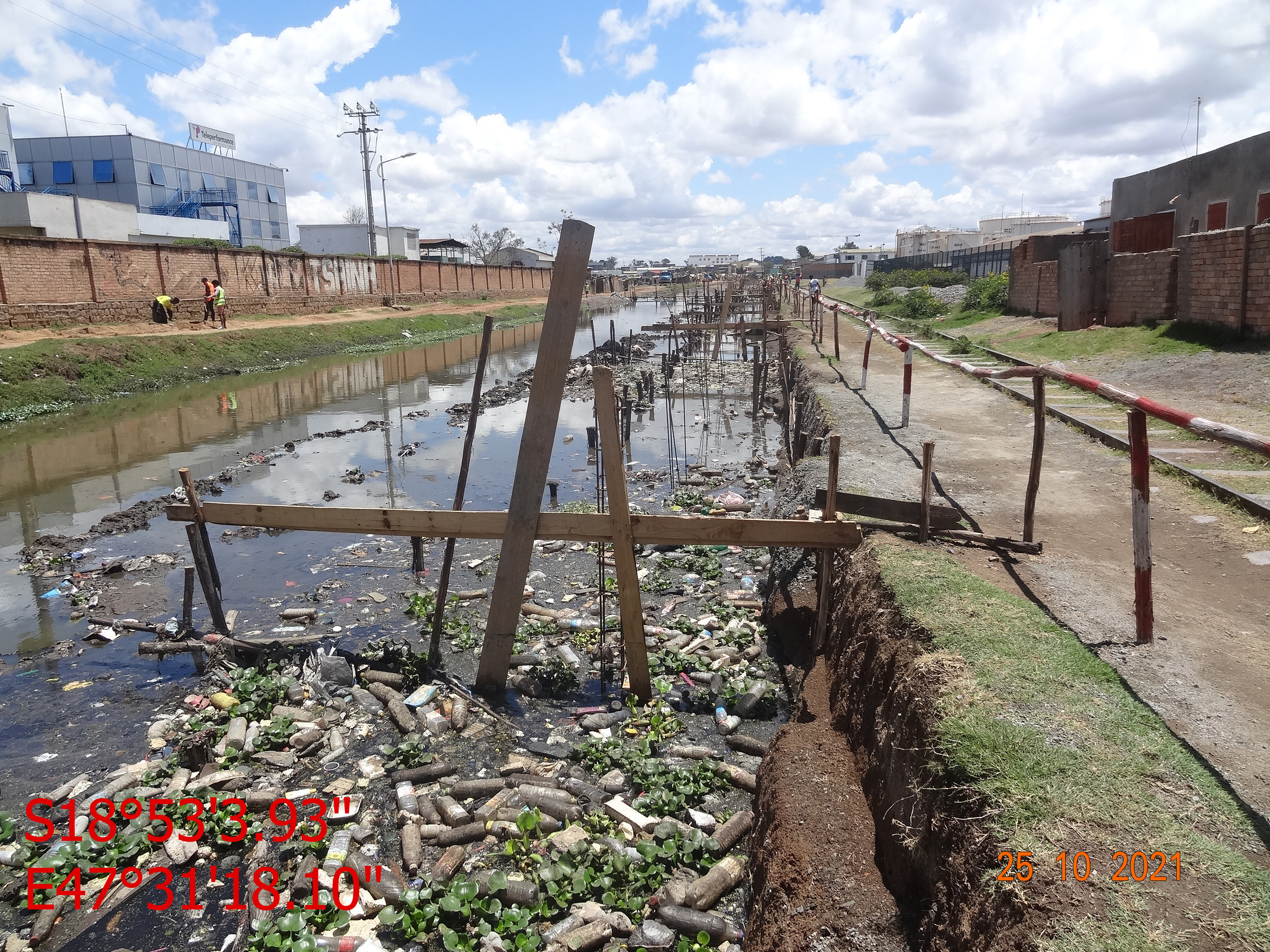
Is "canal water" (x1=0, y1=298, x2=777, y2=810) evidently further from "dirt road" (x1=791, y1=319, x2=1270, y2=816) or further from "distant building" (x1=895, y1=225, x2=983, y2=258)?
"distant building" (x1=895, y1=225, x2=983, y2=258)

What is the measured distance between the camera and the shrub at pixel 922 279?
36.9 m

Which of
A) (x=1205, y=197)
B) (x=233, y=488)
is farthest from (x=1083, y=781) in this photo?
(x=1205, y=197)

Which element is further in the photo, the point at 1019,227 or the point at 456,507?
the point at 1019,227

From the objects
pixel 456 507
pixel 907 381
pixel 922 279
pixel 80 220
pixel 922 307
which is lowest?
pixel 456 507

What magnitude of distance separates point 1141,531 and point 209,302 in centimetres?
3135

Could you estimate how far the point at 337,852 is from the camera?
13.9ft

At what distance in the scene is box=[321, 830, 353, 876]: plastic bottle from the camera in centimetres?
414

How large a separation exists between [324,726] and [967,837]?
4359 millimetres

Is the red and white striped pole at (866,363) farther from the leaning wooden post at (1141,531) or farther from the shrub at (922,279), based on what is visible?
the shrub at (922,279)

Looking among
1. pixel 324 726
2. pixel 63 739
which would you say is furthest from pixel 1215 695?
pixel 63 739

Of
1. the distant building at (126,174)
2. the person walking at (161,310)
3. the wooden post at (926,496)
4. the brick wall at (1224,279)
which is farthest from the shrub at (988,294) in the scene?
the distant building at (126,174)

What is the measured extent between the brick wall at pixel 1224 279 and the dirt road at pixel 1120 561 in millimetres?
4265

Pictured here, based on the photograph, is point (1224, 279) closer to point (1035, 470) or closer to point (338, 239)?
point (1035, 470)

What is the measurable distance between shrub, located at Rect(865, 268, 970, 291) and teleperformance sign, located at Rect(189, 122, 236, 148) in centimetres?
6470
